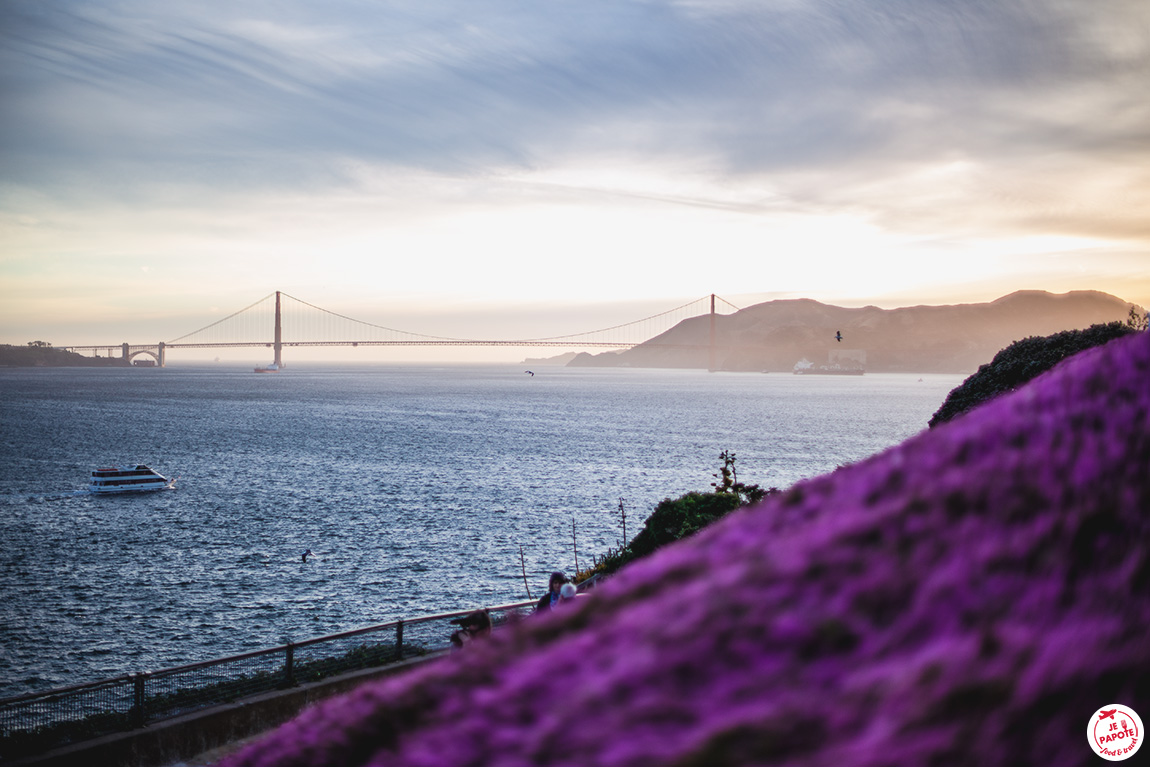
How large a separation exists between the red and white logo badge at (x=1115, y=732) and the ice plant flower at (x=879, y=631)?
0.02 meters

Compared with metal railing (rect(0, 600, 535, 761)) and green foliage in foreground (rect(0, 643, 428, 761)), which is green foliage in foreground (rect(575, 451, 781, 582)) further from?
green foliage in foreground (rect(0, 643, 428, 761))

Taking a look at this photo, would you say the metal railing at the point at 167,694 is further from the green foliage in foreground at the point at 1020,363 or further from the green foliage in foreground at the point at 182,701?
the green foliage in foreground at the point at 1020,363

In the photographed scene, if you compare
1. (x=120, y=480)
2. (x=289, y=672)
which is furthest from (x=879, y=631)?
(x=120, y=480)

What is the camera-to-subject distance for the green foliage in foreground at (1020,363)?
13.1 metres

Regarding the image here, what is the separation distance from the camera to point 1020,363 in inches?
541

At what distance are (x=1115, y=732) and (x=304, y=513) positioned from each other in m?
51.6

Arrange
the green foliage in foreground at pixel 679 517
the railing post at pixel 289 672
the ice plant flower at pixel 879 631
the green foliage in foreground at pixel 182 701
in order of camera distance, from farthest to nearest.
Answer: the green foliage in foreground at pixel 679 517 < the railing post at pixel 289 672 < the green foliage in foreground at pixel 182 701 < the ice plant flower at pixel 879 631

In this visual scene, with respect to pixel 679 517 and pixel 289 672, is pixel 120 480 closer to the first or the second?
pixel 679 517

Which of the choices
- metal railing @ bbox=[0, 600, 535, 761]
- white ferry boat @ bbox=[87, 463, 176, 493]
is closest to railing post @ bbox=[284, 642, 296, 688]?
metal railing @ bbox=[0, 600, 535, 761]

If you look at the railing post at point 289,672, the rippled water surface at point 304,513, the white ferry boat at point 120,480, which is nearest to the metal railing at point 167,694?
the railing post at point 289,672

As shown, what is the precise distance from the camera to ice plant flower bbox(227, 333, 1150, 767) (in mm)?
936

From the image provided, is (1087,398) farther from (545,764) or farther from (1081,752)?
(545,764)

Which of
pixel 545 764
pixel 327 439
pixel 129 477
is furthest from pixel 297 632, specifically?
pixel 327 439

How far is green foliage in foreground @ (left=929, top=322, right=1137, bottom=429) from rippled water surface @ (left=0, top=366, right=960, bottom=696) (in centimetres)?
2172
